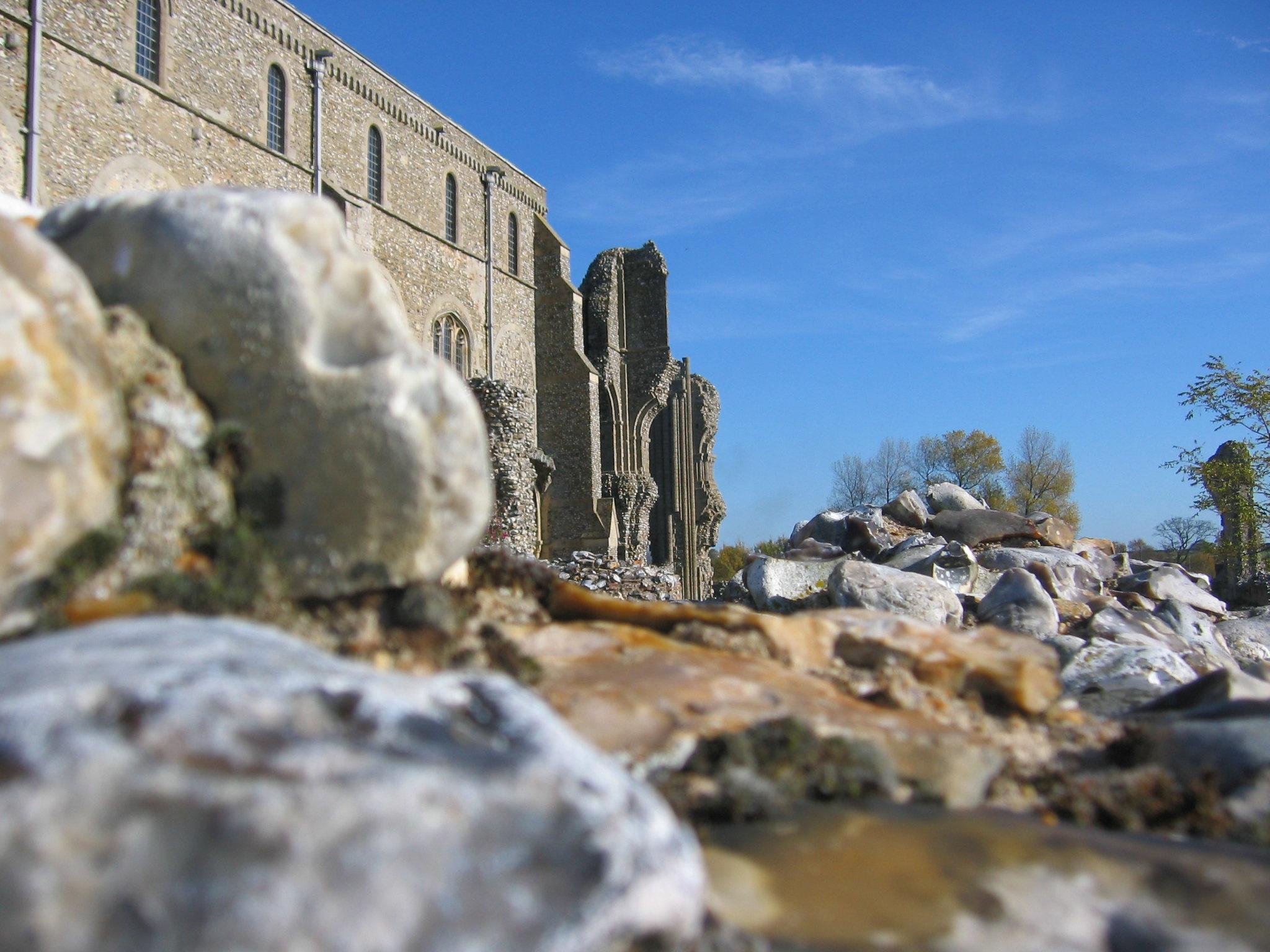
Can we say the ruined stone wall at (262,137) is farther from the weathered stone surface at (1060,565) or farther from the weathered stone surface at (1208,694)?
the weathered stone surface at (1208,694)

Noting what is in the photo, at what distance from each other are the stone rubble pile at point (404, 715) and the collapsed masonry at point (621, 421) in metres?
21.0

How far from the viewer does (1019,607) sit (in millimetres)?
9062

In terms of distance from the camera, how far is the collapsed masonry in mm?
25844

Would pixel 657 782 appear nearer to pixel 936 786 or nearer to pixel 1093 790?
pixel 936 786

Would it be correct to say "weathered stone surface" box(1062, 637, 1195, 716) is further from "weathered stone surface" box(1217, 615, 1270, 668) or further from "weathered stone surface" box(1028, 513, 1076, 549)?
"weathered stone surface" box(1028, 513, 1076, 549)

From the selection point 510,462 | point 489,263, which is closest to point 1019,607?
point 510,462

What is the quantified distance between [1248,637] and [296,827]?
41.4 feet

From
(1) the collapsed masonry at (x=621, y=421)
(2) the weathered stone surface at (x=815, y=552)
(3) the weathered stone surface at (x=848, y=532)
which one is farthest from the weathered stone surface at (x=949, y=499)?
(1) the collapsed masonry at (x=621, y=421)

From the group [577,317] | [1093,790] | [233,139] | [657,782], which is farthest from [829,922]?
[577,317]

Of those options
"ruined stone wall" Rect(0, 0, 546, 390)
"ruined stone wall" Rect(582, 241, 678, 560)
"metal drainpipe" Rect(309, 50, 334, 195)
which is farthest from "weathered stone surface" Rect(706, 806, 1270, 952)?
"ruined stone wall" Rect(582, 241, 678, 560)

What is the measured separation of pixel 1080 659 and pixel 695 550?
25.2 m

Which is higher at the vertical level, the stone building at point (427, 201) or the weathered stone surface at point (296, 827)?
the stone building at point (427, 201)

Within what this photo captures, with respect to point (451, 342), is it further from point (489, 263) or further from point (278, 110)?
point (278, 110)

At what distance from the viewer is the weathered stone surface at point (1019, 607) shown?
8852mm
